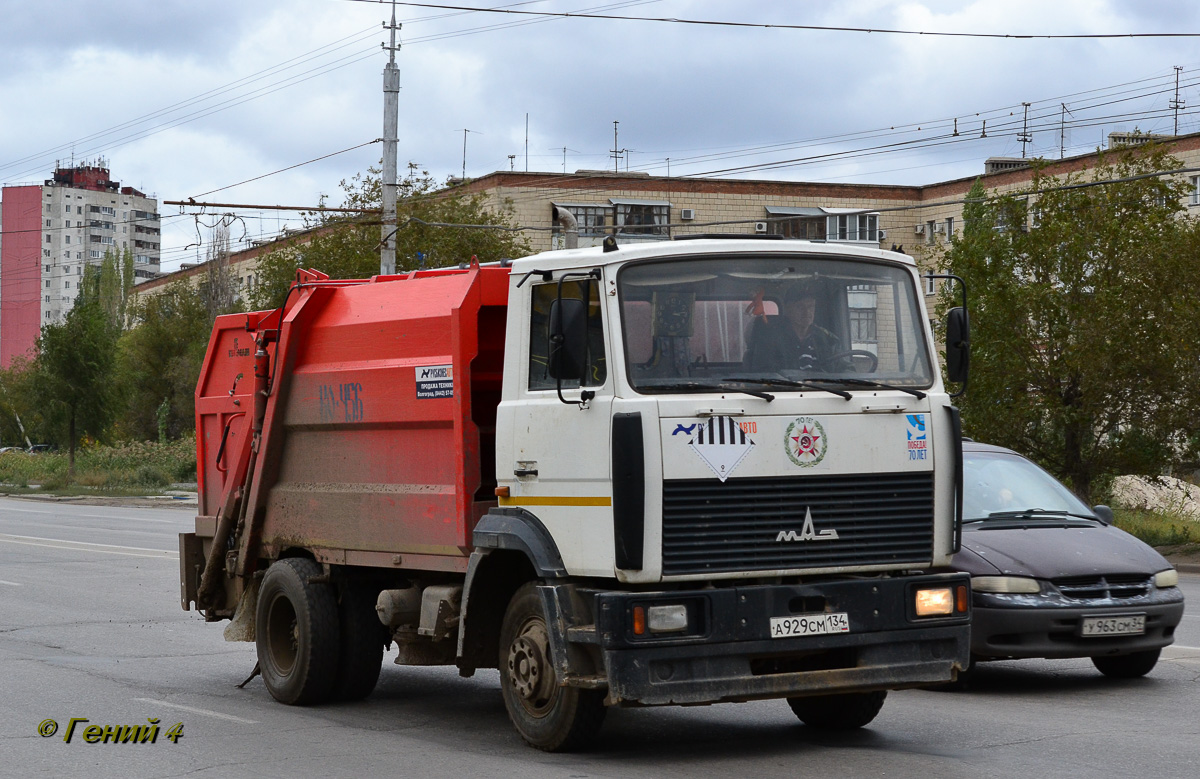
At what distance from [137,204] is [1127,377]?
475 feet

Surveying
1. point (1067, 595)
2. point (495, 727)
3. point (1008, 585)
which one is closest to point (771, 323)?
point (495, 727)

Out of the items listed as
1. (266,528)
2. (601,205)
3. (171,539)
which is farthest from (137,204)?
(266,528)

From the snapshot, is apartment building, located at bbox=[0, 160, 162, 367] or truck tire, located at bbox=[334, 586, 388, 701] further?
apartment building, located at bbox=[0, 160, 162, 367]

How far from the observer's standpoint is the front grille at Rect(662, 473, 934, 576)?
6.89 m

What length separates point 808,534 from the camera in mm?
7141

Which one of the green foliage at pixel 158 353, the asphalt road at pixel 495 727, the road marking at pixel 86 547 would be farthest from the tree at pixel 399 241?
the green foliage at pixel 158 353

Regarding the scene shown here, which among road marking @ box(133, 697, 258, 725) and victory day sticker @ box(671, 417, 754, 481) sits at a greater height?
victory day sticker @ box(671, 417, 754, 481)

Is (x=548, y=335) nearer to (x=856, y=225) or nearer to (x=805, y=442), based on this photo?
(x=805, y=442)

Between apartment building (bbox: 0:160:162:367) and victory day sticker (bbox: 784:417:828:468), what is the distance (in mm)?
123728

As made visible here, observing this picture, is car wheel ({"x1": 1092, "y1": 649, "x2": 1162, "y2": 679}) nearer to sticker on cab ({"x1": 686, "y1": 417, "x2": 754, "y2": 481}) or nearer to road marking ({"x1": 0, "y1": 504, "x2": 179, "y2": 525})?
sticker on cab ({"x1": 686, "y1": 417, "x2": 754, "y2": 481})

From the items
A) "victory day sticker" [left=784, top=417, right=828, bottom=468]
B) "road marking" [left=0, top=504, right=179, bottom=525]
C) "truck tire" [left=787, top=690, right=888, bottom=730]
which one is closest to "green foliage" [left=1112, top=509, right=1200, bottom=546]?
"truck tire" [left=787, top=690, right=888, bottom=730]

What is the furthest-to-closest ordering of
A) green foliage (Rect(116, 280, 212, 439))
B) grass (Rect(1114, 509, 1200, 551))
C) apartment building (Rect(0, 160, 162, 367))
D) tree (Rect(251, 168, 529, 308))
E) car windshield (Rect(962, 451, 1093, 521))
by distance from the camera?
apartment building (Rect(0, 160, 162, 367)) → green foliage (Rect(116, 280, 212, 439)) → tree (Rect(251, 168, 529, 308)) → grass (Rect(1114, 509, 1200, 551)) → car windshield (Rect(962, 451, 1093, 521))

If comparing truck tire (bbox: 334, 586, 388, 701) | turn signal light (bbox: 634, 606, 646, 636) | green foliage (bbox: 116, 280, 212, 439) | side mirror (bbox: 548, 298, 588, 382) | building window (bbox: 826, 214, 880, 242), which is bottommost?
truck tire (bbox: 334, 586, 388, 701)

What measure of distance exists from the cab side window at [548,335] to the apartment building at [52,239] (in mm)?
122814
